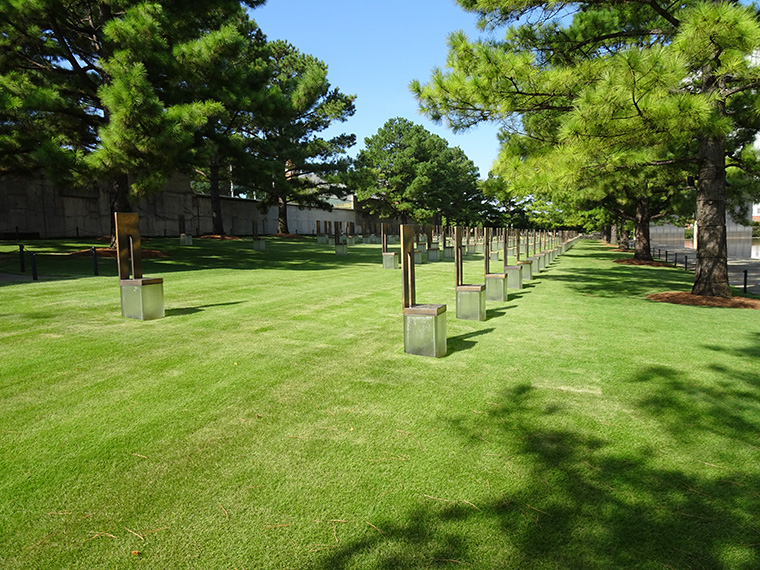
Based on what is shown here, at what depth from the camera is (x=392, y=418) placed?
11.6 feet

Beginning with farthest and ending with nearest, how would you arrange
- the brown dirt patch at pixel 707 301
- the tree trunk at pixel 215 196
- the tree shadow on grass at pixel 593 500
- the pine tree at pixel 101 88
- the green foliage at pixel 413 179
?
the green foliage at pixel 413 179
the tree trunk at pixel 215 196
the pine tree at pixel 101 88
the brown dirt patch at pixel 707 301
the tree shadow on grass at pixel 593 500

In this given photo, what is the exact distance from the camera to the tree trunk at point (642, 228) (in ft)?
71.2

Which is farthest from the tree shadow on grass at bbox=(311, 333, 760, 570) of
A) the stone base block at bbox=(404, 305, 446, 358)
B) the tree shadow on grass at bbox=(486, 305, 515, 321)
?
the tree shadow on grass at bbox=(486, 305, 515, 321)

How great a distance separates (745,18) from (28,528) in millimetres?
8845

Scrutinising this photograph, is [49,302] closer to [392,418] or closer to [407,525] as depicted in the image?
[392,418]

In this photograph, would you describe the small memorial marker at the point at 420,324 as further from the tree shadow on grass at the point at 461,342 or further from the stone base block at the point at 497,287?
the stone base block at the point at 497,287

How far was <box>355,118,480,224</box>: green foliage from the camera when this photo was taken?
46.9 m

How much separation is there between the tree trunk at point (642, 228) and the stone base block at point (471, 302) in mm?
18434

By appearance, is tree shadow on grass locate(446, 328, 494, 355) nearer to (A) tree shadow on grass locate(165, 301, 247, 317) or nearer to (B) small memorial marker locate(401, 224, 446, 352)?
(B) small memorial marker locate(401, 224, 446, 352)

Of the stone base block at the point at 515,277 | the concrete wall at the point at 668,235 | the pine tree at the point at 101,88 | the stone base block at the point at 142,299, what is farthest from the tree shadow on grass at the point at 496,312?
the concrete wall at the point at 668,235

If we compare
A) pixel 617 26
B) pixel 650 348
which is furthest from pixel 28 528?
pixel 617 26

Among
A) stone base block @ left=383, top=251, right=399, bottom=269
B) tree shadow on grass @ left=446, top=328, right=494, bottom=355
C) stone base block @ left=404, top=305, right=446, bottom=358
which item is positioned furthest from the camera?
stone base block @ left=383, top=251, right=399, bottom=269

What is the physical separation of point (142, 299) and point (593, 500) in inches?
249

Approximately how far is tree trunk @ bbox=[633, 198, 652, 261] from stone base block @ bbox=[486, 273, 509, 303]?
1637 centimetres
